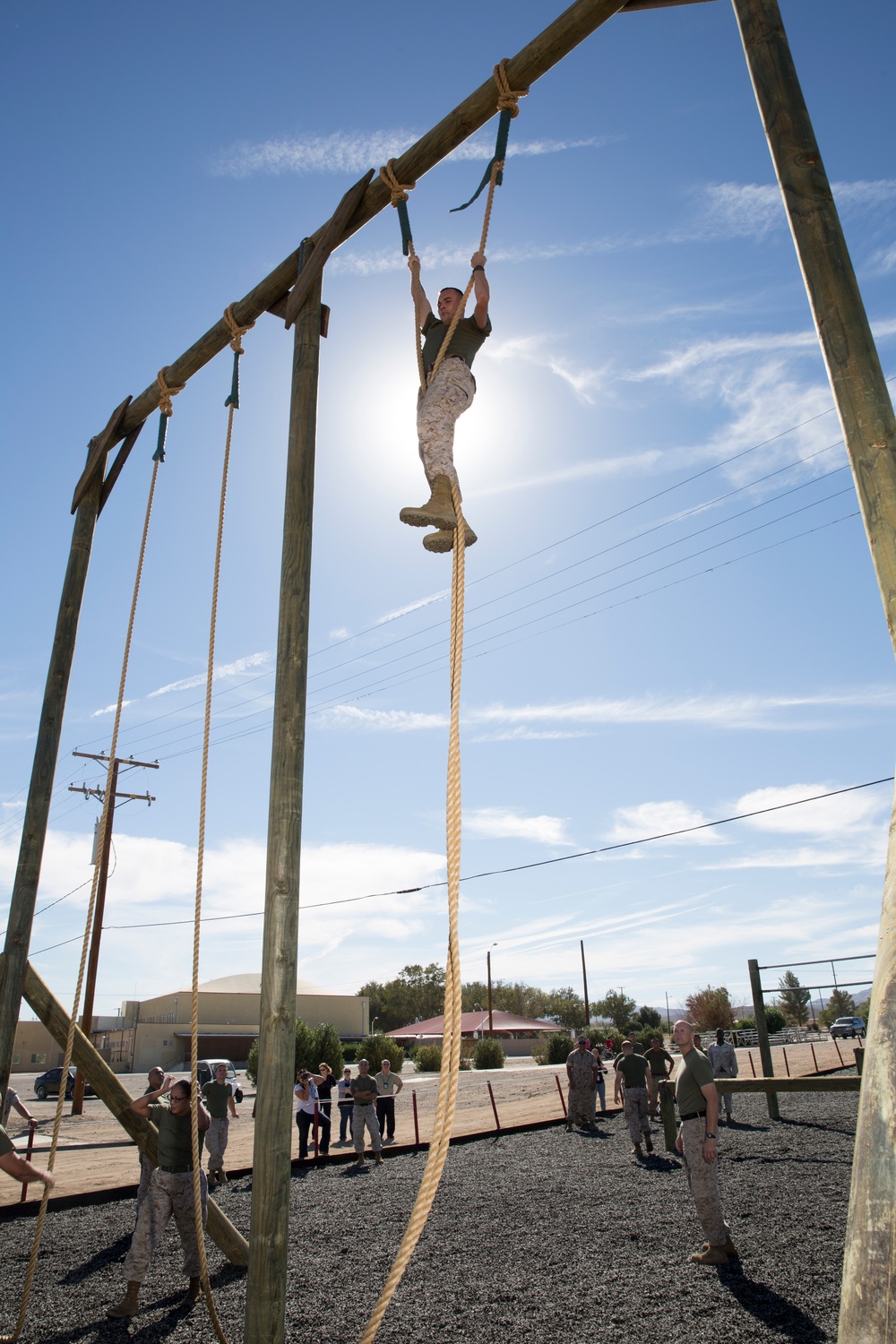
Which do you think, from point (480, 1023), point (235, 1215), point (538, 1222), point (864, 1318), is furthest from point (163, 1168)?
point (480, 1023)

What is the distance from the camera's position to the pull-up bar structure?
1.46 metres

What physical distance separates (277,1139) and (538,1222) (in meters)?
5.28

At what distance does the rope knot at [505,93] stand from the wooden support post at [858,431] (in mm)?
1206

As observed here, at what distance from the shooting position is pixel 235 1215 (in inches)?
302

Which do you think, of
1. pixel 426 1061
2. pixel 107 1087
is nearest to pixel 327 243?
pixel 107 1087

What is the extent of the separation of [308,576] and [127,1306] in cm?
499

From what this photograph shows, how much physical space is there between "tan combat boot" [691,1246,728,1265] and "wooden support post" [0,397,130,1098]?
186 inches

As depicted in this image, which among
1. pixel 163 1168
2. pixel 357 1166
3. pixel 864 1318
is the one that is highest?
pixel 864 1318

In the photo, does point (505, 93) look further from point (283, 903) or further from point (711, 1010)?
point (711, 1010)

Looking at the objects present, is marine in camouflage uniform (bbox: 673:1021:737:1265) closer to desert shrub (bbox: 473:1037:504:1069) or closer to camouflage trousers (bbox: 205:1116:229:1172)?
camouflage trousers (bbox: 205:1116:229:1172)

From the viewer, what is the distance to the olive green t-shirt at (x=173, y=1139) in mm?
5730

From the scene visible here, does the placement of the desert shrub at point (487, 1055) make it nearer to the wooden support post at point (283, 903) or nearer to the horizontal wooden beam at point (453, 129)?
the wooden support post at point (283, 903)

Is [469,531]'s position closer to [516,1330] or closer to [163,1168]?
[516,1330]

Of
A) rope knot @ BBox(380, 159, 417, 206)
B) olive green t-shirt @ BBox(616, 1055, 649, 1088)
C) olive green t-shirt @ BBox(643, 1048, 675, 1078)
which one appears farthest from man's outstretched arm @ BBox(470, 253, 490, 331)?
olive green t-shirt @ BBox(643, 1048, 675, 1078)
